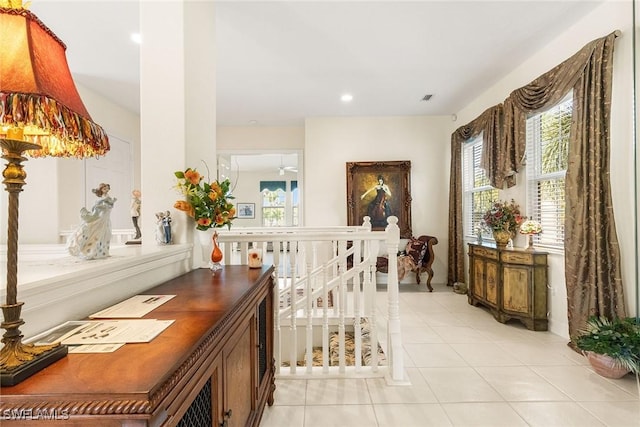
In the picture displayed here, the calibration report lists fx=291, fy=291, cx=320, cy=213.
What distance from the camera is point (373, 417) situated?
1.81 metres

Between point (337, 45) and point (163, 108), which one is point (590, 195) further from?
point (163, 108)

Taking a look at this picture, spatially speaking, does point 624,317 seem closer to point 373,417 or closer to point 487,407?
point 487,407

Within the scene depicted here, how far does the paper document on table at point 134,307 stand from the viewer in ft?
3.21

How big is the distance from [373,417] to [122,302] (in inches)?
62.6

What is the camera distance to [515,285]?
3230mm

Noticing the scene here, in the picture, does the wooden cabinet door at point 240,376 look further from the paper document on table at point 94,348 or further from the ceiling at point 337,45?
the ceiling at point 337,45

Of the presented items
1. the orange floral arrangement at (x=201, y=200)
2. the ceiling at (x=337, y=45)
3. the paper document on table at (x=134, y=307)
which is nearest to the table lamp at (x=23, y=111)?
the paper document on table at (x=134, y=307)

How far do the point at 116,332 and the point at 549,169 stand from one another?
4008mm

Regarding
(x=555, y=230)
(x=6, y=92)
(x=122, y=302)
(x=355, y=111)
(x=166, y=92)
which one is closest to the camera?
(x=6, y=92)

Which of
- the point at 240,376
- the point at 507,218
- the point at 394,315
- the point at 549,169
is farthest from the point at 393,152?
the point at 240,376

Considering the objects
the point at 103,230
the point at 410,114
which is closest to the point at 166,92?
the point at 103,230

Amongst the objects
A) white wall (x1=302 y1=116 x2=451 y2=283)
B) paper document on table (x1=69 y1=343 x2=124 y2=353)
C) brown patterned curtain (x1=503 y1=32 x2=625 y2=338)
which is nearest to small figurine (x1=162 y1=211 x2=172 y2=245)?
paper document on table (x1=69 y1=343 x2=124 y2=353)

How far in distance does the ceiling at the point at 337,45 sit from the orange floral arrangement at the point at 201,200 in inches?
66.4

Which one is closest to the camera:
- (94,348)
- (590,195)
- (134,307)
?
(94,348)
